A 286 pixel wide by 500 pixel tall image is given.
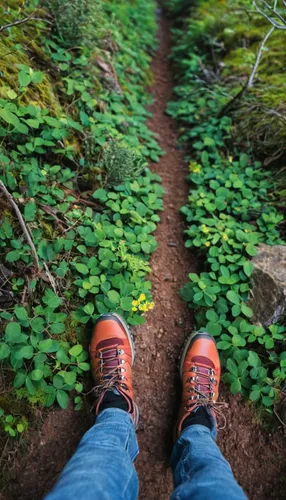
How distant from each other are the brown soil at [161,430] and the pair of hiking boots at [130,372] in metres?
0.12

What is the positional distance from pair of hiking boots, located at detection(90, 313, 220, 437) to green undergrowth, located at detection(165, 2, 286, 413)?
13 centimetres

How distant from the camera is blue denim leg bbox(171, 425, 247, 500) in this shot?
136 centimetres

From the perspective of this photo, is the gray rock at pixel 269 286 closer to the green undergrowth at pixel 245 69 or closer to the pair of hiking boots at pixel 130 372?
the pair of hiking boots at pixel 130 372

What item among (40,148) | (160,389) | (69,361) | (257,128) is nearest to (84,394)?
(69,361)

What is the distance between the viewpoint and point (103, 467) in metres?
1.45

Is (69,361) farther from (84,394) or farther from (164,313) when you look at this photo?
(164,313)

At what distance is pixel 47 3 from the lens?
2.94 meters

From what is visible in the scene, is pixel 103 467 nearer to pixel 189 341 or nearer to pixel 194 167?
pixel 189 341

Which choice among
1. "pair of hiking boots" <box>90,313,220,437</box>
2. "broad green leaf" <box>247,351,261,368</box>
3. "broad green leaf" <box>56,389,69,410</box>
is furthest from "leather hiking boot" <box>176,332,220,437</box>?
"broad green leaf" <box>56,389,69,410</box>

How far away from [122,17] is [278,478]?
5059 mm

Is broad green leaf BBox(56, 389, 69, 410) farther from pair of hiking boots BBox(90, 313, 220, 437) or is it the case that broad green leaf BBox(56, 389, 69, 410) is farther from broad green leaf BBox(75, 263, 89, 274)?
broad green leaf BBox(75, 263, 89, 274)

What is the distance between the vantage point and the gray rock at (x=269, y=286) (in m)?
2.37

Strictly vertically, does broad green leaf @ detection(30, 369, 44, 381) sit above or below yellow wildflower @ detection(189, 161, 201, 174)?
below

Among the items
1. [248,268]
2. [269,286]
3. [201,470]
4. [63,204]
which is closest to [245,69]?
[248,268]
